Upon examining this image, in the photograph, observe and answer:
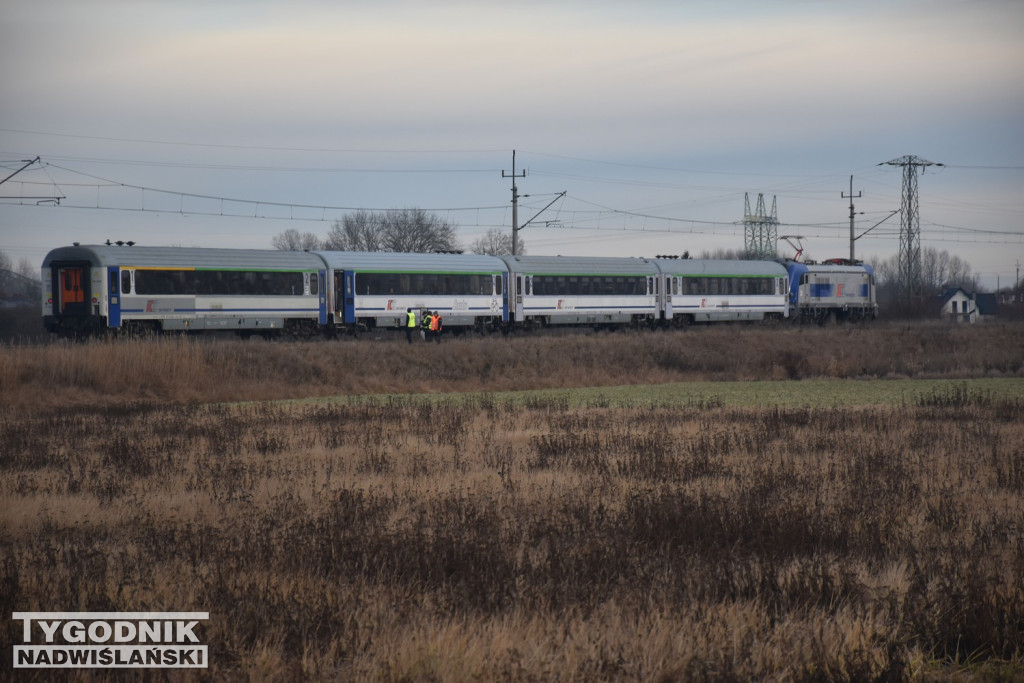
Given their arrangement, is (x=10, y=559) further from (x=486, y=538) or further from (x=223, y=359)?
(x=223, y=359)

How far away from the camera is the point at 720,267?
56594 millimetres

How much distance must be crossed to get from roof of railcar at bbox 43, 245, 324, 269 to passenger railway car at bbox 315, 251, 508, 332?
1480 mm

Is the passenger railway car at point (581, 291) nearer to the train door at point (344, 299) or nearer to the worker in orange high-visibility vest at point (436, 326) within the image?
the worker in orange high-visibility vest at point (436, 326)

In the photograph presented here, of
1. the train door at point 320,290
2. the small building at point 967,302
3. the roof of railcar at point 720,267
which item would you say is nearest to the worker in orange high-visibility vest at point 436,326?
the train door at point 320,290

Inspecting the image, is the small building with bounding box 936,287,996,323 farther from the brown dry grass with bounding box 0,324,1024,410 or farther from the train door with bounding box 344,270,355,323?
the train door with bounding box 344,270,355,323

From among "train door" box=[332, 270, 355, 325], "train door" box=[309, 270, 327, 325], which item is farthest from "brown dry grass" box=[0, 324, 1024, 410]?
"train door" box=[309, 270, 327, 325]

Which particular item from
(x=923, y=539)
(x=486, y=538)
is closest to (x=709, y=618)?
(x=486, y=538)

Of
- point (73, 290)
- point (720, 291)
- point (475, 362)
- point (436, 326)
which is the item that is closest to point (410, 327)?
point (436, 326)

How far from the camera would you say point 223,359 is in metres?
32.2

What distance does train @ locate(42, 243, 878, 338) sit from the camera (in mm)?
37750

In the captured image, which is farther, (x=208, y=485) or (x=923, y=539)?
(x=208, y=485)

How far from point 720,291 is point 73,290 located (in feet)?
109

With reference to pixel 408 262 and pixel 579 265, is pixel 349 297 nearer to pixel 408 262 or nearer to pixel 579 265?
pixel 408 262

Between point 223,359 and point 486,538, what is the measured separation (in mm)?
24613
